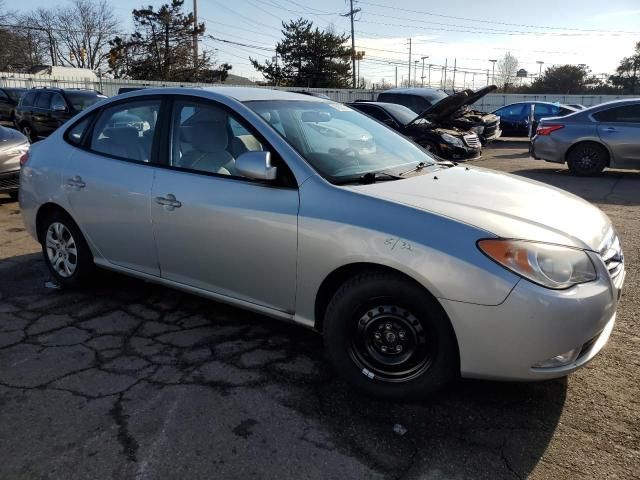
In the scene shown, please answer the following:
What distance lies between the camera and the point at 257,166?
9.86ft

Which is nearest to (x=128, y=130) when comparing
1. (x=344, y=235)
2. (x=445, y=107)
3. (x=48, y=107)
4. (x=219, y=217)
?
(x=219, y=217)

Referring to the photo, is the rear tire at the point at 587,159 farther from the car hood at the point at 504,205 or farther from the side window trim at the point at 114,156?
the side window trim at the point at 114,156

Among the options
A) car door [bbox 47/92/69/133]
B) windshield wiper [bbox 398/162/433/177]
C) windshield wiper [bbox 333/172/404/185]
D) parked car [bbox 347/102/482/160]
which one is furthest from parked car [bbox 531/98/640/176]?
car door [bbox 47/92/69/133]

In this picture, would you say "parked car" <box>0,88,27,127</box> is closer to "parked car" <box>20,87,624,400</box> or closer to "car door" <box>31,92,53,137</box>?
"car door" <box>31,92,53,137</box>

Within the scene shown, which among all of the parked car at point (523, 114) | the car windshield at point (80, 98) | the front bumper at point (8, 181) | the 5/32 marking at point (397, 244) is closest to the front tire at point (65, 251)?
the 5/32 marking at point (397, 244)

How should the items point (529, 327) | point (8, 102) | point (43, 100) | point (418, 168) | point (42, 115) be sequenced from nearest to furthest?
point (529, 327), point (418, 168), point (42, 115), point (43, 100), point (8, 102)

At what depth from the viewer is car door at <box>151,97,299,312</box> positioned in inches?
121

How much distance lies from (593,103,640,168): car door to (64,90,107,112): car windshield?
481 inches

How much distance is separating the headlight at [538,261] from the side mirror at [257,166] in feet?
3.96

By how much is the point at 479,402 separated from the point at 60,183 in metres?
3.44

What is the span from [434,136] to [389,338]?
31.4ft

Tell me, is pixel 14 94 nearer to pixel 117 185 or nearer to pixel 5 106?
pixel 5 106

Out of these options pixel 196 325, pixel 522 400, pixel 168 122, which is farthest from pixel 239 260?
pixel 522 400

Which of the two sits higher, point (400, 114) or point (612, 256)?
point (400, 114)
